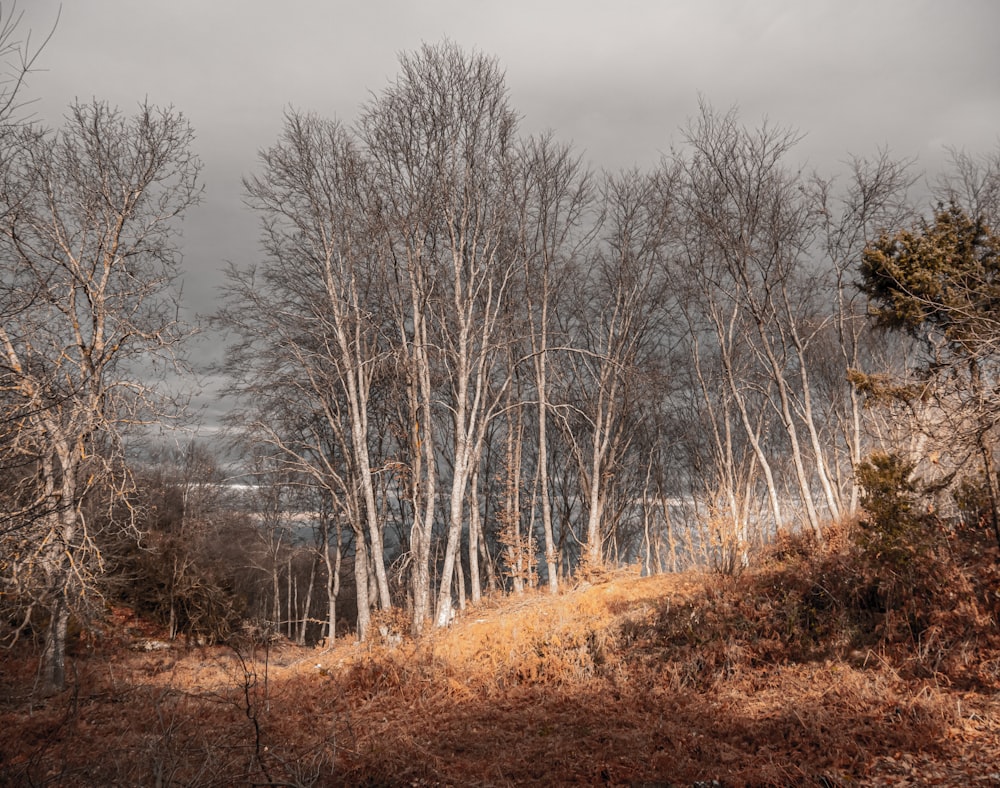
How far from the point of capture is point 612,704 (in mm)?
7289

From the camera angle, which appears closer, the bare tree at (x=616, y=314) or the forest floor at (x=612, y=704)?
the forest floor at (x=612, y=704)

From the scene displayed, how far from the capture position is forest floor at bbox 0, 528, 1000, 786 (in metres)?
5.24

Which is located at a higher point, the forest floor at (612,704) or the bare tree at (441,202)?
the bare tree at (441,202)

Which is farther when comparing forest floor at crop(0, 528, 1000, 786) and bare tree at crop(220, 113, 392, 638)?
bare tree at crop(220, 113, 392, 638)

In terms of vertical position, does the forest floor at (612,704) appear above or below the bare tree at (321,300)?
below

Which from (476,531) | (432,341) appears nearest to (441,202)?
(432,341)

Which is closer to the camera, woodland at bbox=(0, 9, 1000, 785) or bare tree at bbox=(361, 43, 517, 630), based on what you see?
woodland at bbox=(0, 9, 1000, 785)

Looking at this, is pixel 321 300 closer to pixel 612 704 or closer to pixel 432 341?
pixel 432 341

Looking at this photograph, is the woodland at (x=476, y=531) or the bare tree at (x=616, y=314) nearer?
the woodland at (x=476, y=531)

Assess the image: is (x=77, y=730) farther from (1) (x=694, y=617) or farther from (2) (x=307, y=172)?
(2) (x=307, y=172)

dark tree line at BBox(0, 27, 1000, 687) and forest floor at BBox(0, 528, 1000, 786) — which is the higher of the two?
dark tree line at BBox(0, 27, 1000, 687)

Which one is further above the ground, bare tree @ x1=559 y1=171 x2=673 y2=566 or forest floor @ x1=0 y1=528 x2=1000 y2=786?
bare tree @ x1=559 y1=171 x2=673 y2=566

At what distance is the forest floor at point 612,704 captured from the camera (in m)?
5.24

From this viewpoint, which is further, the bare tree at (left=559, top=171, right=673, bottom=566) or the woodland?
the bare tree at (left=559, top=171, right=673, bottom=566)
